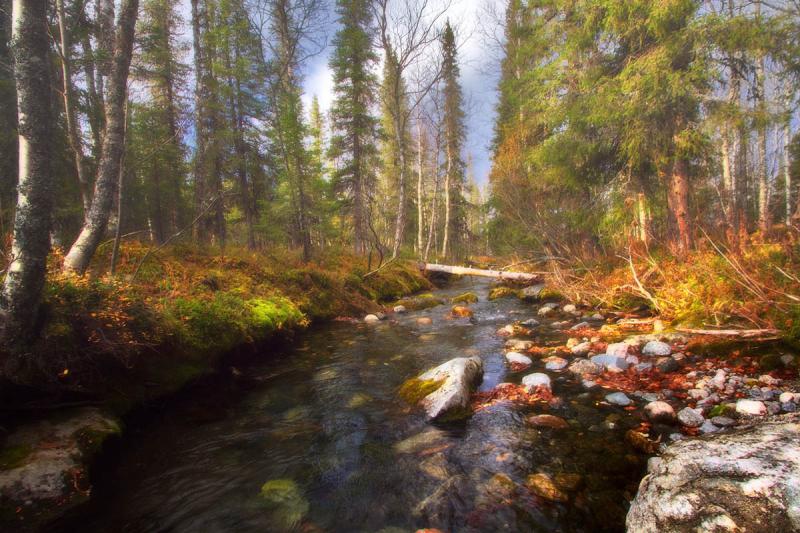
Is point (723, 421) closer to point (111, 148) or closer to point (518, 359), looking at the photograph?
point (518, 359)

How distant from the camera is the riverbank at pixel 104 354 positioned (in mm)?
3016

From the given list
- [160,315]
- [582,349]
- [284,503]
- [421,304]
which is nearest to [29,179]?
[160,315]

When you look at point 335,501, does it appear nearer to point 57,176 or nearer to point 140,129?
point 57,176

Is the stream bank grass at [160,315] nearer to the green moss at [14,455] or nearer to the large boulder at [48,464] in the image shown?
the large boulder at [48,464]

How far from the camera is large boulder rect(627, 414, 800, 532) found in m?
1.86

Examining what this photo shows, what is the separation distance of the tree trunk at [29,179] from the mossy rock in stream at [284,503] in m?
2.75

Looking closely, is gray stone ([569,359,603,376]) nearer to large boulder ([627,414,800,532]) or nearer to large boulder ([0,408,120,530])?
large boulder ([627,414,800,532])

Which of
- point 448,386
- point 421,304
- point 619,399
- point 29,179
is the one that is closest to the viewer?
point 29,179

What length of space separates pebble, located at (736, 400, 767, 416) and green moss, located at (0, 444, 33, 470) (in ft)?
21.7

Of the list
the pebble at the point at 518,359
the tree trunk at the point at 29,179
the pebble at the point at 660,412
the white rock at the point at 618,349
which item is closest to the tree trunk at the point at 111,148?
the tree trunk at the point at 29,179

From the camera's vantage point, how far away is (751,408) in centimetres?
347

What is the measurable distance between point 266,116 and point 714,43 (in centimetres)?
1518

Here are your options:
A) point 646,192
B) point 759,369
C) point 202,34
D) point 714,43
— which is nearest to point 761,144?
point 646,192

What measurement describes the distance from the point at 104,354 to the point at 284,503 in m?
2.78
